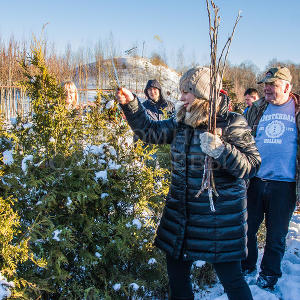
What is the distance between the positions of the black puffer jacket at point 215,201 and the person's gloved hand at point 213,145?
93 mm

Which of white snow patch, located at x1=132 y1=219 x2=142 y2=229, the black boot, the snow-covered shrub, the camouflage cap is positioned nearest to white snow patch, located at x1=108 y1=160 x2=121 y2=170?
the snow-covered shrub

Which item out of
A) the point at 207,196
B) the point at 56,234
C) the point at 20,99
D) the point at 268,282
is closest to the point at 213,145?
the point at 207,196

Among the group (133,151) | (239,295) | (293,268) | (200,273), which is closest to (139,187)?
(133,151)

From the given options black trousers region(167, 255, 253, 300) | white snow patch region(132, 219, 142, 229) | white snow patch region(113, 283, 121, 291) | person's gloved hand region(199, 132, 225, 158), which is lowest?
white snow patch region(113, 283, 121, 291)

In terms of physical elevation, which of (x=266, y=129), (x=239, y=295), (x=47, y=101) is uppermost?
(x=47, y=101)

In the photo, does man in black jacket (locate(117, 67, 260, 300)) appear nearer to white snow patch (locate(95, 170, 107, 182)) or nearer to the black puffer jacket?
the black puffer jacket

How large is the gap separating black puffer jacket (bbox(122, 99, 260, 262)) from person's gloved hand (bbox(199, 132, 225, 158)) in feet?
0.30

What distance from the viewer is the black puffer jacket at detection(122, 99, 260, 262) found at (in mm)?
2080

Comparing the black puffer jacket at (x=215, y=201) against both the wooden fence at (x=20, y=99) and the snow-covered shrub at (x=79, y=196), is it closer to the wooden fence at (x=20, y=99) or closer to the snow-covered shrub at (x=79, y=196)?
the snow-covered shrub at (x=79, y=196)

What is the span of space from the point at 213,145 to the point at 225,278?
3.22ft

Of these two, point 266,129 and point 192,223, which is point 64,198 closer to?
point 192,223

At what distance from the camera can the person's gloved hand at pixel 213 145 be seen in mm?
1915

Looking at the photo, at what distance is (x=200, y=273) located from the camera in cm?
354

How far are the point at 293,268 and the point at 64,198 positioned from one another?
10.0 ft
